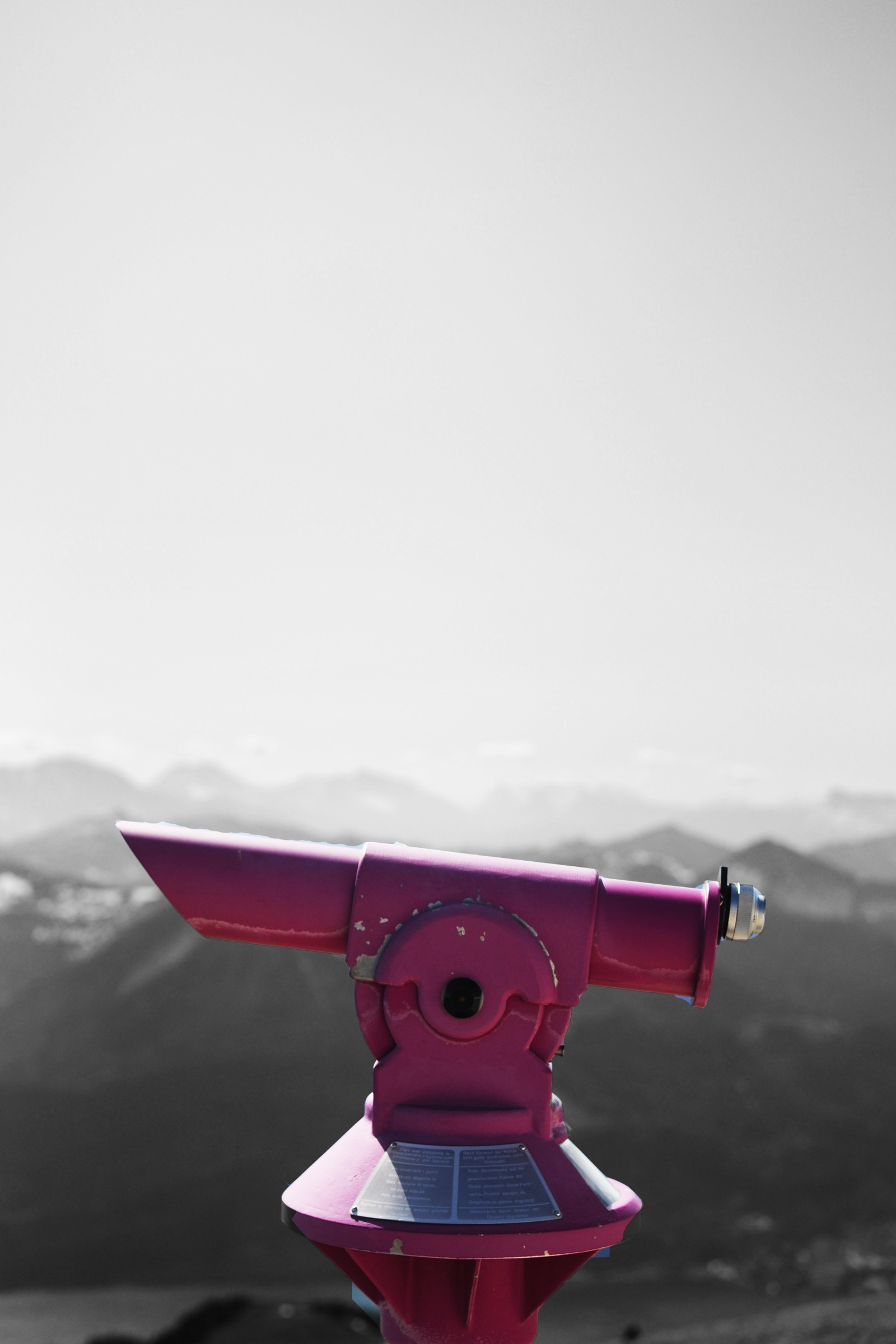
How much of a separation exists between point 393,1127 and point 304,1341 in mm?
10035

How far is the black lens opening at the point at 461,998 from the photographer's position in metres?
2.07

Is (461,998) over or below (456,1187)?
over

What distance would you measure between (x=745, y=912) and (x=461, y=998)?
605 millimetres

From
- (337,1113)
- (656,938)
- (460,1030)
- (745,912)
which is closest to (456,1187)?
(460,1030)

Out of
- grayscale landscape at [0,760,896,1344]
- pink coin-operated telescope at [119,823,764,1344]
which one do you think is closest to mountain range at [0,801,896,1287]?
grayscale landscape at [0,760,896,1344]

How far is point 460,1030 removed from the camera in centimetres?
208

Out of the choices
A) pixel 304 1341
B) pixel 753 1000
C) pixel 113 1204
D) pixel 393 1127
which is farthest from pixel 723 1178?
pixel 393 1127

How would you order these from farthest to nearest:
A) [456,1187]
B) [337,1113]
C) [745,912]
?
[337,1113] → [745,912] → [456,1187]

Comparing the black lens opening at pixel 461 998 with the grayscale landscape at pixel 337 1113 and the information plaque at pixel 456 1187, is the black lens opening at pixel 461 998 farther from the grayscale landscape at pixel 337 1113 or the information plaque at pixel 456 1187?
the grayscale landscape at pixel 337 1113

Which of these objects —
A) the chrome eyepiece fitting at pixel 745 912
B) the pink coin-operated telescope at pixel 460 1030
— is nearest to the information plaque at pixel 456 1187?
the pink coin-operated telescope at pixel 460 1030

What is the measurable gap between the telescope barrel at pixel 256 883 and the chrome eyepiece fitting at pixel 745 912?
771 mm

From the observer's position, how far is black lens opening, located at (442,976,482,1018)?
207 centimetres

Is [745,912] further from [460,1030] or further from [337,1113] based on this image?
[337,1113]

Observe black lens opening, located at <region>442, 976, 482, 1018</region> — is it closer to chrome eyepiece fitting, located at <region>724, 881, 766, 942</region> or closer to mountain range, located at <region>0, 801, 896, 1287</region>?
chrome eyepiece fitting, located at <region>724, 881, 766, 942</region>
